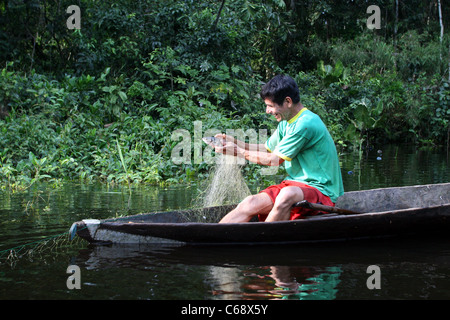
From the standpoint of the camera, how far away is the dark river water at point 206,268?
3.21 m

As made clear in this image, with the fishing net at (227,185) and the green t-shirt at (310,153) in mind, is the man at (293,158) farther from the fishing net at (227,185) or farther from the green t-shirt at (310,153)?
the fishing net at (227,185)

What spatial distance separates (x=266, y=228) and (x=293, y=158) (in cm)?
59

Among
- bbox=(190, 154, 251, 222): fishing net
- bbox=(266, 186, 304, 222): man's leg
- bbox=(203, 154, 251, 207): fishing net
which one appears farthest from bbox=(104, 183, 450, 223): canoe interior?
bbox=(266, 186, 304, 222): man's leg

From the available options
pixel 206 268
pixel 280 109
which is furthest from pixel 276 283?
pixel 280 109

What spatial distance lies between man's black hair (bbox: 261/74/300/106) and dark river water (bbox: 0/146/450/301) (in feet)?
3.67

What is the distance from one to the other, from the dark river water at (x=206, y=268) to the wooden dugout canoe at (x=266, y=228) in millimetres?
71

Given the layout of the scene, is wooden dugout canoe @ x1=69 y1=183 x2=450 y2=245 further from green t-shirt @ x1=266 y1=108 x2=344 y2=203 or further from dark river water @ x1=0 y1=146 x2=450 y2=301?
green t-shirt @ x1=266 y1=108 x2=344 y2=203

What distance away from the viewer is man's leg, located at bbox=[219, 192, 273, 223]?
4230mm

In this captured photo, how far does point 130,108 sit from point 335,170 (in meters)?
6.00

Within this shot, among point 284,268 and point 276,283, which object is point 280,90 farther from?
point 276,283

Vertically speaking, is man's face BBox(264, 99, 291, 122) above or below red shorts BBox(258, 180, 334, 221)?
above

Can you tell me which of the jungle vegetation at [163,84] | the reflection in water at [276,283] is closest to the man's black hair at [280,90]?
the reflection in water at [276,283]

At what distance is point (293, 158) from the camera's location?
4.28m
